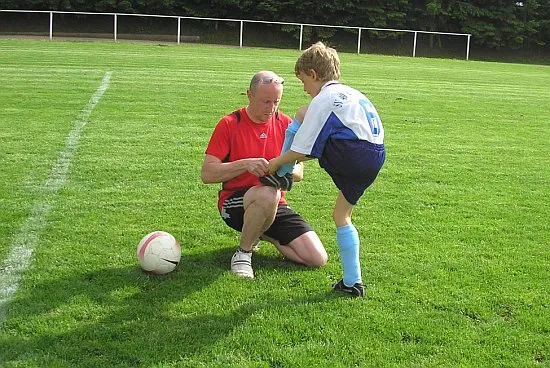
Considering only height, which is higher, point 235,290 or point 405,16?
point 405,16

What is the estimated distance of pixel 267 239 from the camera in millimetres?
5090

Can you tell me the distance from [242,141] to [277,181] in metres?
0.51

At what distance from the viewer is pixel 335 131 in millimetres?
3971

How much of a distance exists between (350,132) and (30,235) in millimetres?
2708

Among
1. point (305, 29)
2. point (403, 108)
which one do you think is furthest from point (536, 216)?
point (305, 29)

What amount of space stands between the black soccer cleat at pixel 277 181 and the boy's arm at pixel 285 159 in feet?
0.59

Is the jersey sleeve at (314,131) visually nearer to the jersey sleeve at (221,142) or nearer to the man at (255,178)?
the man at (255,178)

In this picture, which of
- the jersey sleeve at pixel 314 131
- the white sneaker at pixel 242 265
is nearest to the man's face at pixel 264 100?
the jersey sleeve at pixel 314 131

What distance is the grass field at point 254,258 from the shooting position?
11.9 feet

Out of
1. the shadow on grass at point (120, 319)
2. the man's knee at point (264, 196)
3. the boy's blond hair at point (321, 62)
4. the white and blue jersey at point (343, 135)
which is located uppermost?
the boy's blond hair at point (321, 62)

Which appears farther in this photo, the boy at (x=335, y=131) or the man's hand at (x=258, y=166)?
the man's hand at (x=258, y=166)

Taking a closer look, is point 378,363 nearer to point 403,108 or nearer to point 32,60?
point 403,108

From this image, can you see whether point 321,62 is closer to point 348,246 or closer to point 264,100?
point 264,100

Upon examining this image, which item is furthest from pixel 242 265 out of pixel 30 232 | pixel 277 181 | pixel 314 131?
pixel 30 232
